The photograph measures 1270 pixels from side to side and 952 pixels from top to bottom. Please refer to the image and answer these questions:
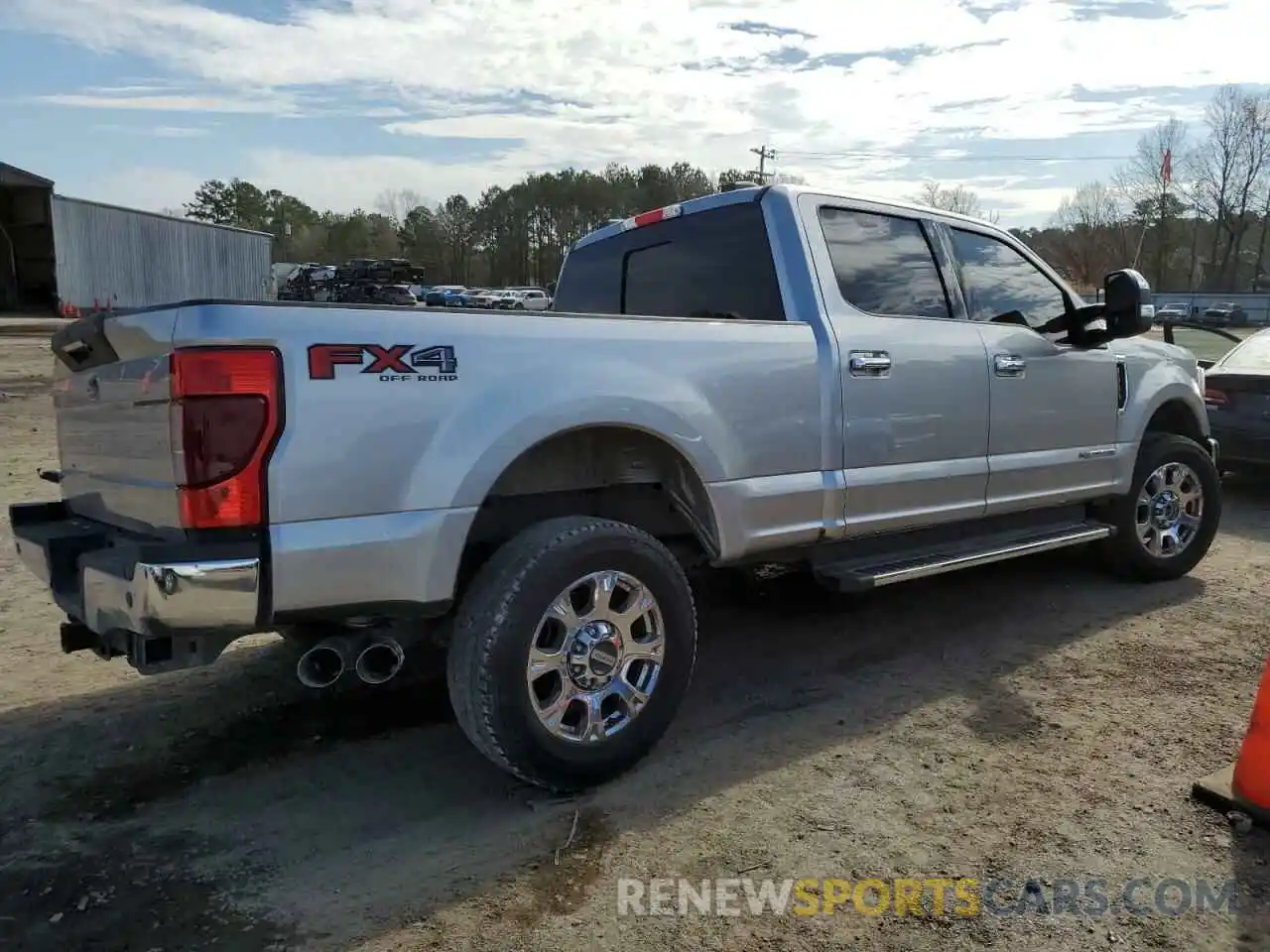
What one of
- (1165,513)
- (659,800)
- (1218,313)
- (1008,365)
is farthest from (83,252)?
(1218,313)

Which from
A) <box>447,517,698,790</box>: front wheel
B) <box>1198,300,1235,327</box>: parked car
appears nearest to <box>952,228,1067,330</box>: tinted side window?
<box>447,517,698,790</box>: front wheel

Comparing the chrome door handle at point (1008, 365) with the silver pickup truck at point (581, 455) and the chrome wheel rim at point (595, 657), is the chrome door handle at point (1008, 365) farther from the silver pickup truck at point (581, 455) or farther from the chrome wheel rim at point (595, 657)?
the chrome wheel rim at point (595, 657)

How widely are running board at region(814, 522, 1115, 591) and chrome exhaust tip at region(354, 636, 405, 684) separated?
5.91 ft

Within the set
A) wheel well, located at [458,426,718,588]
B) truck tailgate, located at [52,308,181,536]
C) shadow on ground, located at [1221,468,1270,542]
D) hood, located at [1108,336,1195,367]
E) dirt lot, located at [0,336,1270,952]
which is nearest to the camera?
dirt lot, located at [0,336,1270,952]

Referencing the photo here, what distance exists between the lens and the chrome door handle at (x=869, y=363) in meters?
3.89

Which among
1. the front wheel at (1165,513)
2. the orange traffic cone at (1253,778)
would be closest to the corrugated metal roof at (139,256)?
the front wheel at (1165,513)

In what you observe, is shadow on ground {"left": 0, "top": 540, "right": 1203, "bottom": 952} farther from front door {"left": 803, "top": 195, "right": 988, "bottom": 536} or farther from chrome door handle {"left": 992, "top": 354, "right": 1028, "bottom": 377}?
chrome door handle {"left": 992, "top": 354, "right": 1028, "bottom": 377}

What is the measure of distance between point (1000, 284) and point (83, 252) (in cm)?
3276

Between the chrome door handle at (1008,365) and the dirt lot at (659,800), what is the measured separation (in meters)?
1.29

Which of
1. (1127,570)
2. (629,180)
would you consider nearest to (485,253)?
(629,180)

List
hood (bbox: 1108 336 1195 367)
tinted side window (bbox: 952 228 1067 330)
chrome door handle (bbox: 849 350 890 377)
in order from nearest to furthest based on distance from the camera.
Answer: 1. chrome door handle (bbox: 849 350 890 377)
2. tinted side window (bbox: 952 228 1067 330)
3. hood (bbox: 1108 336 1195 367)

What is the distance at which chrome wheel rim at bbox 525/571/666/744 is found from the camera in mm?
3041

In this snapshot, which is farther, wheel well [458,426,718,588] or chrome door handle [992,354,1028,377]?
chrome door handle [992,354,1028,377]

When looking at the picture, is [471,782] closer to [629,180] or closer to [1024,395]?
[1024,395]
